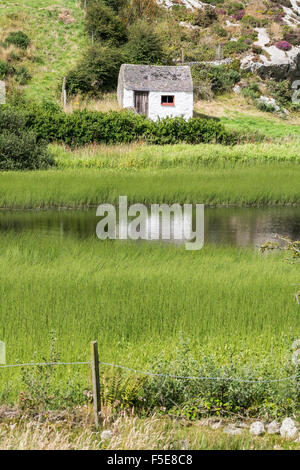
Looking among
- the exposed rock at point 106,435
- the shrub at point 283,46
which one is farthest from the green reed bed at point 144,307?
the shrub at point 283,46

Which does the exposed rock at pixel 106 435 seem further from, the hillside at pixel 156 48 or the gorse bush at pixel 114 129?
the hillside at pixel 156 48

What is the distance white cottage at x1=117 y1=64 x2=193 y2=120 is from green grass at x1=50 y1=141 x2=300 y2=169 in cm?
934

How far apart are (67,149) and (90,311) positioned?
77.4 ft

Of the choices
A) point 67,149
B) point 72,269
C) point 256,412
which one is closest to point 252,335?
point 256,412

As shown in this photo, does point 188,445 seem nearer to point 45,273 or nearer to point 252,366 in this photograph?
point 252,366

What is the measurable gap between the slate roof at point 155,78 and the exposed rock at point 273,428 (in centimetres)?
3678

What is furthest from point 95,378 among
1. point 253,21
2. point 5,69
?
point 253,21

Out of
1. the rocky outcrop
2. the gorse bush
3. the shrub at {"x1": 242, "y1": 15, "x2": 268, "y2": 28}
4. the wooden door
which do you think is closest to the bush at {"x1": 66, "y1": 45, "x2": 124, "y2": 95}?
the wooden door

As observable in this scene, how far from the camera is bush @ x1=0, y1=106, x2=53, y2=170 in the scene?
28516 mm

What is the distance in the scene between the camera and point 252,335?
9.62m

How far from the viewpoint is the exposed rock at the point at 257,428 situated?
21.6 feet

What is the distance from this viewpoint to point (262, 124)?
4581 cm

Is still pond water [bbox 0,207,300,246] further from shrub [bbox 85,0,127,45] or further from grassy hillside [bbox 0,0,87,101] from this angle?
shrub [bbox 85,0,127,45]

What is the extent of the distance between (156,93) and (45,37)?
16679mm
